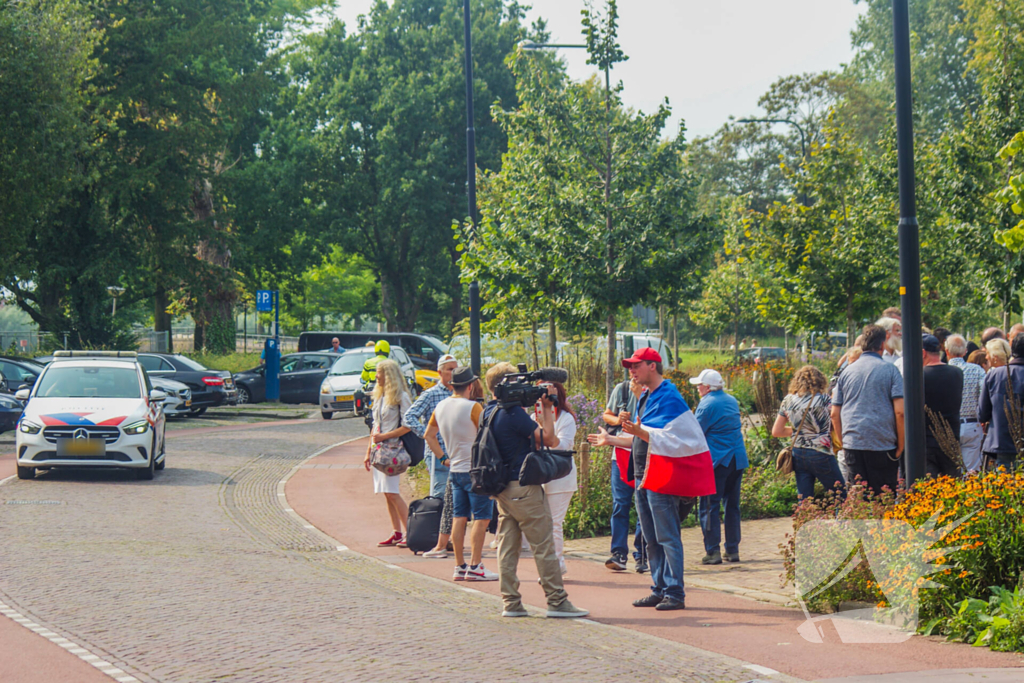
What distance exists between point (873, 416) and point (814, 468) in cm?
98

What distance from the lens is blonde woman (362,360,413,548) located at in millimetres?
10305

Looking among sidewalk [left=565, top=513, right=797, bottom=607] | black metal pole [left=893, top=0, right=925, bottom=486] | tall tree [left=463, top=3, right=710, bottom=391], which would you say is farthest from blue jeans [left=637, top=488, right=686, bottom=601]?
tall tree [left=463, top=3, right=710, bottom=391]

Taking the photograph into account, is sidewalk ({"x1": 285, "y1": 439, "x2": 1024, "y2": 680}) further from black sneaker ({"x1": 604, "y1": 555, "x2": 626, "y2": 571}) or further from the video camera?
the video camera

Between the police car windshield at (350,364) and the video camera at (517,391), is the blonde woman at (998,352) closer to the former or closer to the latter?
the video camera at (517,391)

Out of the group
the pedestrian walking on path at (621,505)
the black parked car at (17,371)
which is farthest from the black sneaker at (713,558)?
the black parked car at (17,371)

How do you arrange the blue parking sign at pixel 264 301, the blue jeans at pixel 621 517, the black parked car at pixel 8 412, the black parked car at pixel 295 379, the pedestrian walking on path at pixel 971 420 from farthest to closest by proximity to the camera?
the blue parking sign at pixel 264 301 < the black parked car at pixel 295 379 < the black parked car at pixel 8 412 < the pedestrian walking on path at pixel 971 420 < the blue jeans at pixel 621 517

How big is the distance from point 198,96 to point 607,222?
70.8 feet

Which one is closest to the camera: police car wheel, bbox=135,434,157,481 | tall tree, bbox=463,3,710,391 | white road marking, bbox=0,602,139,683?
white road marking, bbox=0,602,139,683

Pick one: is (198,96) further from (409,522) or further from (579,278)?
(409,522)

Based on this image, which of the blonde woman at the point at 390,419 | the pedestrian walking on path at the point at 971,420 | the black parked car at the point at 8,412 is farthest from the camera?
Result: the black parked car at the point at 8,412

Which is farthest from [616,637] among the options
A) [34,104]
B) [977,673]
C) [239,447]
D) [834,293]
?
[34,104]

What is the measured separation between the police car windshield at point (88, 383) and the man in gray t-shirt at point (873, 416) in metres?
10.5

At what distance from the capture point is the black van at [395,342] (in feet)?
119

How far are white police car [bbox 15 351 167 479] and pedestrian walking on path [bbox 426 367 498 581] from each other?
6.93m
